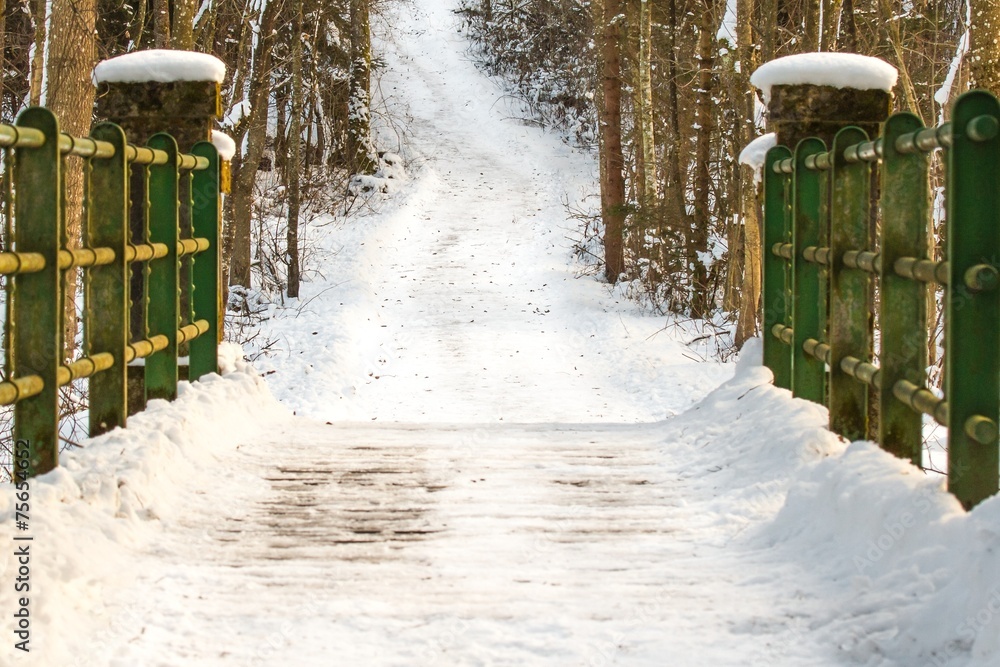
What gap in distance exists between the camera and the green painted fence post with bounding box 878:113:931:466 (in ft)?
14.7

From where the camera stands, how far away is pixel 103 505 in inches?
174

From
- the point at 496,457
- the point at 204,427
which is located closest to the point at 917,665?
the point at 496,457

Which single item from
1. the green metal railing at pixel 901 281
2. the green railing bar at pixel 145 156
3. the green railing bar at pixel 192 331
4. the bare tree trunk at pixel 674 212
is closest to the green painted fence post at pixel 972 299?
the green metal railing at pixel 901 281

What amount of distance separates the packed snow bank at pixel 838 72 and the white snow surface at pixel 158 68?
3494 mm

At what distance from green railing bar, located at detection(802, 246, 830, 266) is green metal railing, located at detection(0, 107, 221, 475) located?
353cm

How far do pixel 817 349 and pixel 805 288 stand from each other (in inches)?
20.9

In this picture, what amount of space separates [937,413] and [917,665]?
1121mm

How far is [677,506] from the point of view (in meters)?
5.16

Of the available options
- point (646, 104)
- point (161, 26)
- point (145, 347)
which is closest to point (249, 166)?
point (161, 26)

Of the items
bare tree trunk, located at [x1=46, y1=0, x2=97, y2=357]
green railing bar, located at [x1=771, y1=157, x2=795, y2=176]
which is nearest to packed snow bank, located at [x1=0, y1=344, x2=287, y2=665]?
green railing bar, located at [x1=771, y1=157, x2=795, y2=176]

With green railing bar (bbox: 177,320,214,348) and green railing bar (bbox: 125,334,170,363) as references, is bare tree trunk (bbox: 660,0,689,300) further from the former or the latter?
green railing bar (bbox: 125,334,170,363)

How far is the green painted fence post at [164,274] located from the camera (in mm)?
6270

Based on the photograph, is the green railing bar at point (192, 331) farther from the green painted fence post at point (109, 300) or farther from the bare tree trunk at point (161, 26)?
the bare tree trunk at point (161, 26)

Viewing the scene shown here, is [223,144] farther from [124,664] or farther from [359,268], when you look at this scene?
[359,268]
